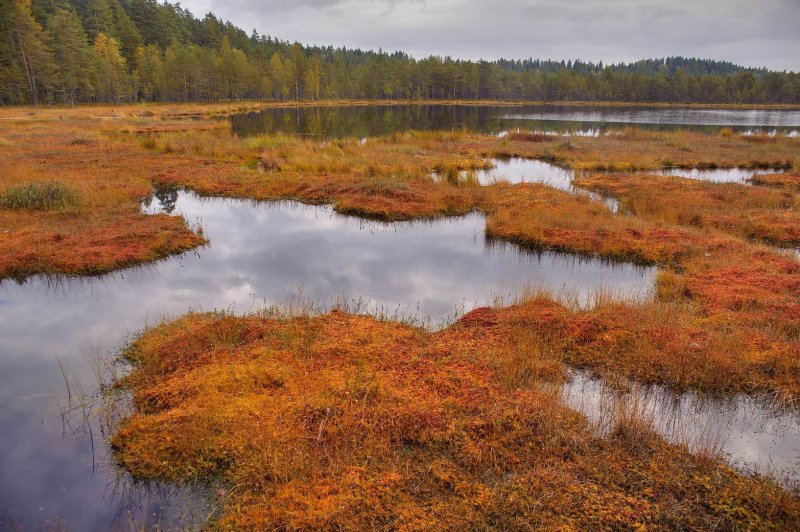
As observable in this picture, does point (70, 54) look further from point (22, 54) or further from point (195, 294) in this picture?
point (195, 294)

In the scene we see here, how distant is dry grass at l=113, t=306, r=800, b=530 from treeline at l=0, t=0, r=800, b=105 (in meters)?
76.8

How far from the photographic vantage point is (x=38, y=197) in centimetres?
1789

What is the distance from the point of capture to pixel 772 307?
10.1 meters

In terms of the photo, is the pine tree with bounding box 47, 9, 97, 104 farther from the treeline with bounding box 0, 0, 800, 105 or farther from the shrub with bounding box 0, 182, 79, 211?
the shrub with bounding box 0, 182, 79, 211

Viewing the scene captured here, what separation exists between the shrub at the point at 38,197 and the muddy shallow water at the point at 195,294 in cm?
324

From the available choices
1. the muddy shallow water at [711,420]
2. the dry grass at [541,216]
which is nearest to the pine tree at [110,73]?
the dry grass at [541,216]

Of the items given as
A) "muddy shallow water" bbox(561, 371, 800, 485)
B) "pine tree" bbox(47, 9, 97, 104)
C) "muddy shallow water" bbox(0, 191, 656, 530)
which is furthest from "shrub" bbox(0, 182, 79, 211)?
"pine tree" bbox(47, 9, 97, 104)

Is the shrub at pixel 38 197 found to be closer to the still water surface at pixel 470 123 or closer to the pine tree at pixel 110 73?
the still water surface at pixel 470 123

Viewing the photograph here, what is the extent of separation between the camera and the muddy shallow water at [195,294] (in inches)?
228

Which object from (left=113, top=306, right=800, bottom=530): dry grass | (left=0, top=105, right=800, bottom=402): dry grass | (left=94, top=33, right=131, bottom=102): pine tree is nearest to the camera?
(left=113, top=306, right=800, bottom=530): dry grass

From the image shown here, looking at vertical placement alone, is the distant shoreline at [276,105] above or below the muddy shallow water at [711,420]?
above

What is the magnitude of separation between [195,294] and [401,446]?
7688 millimetres

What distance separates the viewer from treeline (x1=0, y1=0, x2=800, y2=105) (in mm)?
66500

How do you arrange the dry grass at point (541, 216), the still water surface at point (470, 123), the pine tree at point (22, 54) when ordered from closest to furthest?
the dry grass at point (541, 216), the still water surface at point (470, 123), the pine tree at point (22, 54)
